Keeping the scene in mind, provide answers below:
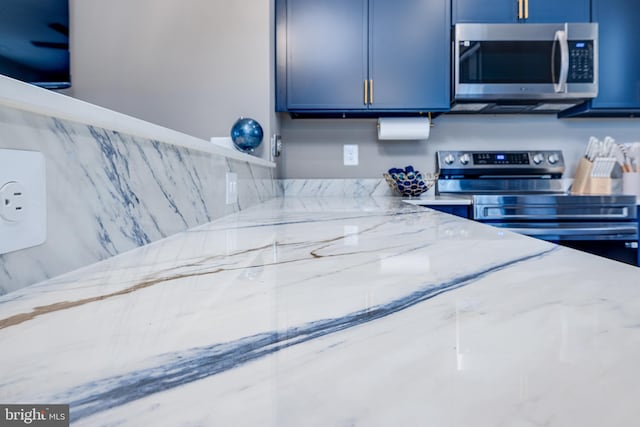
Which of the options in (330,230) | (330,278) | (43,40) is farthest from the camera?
(43,40)

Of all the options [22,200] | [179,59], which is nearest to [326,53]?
[179,59]

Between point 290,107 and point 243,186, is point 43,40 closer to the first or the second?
point 243,186

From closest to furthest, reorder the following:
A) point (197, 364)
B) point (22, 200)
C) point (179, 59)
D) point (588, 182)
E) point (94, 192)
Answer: point (197, 364) < point (22, 200) < point (94, 192) < point (179, 59) < point (588, 182)

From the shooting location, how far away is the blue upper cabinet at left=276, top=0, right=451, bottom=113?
2.14 meters

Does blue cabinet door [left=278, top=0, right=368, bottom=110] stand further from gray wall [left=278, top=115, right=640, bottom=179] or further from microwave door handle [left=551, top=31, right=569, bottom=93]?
microwave door handle [left=551, top=31, right=569, bottom=93]

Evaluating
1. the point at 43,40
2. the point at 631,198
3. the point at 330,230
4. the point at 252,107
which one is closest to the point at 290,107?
the point at 252,107

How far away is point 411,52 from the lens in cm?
215

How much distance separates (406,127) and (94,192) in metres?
1.98

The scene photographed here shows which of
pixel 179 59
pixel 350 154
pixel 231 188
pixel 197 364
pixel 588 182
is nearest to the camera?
pixel 197 364

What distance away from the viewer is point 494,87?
2082 mm

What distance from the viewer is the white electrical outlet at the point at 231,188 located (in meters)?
1.17

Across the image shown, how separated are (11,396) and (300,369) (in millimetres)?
145

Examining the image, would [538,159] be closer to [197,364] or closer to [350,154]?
[350,154]

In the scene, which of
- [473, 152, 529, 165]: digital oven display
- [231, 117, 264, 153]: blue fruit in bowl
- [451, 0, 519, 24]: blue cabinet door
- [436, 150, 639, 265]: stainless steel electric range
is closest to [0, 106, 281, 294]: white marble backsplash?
[231, 117, 264, 153]: blue fruit in bowl
